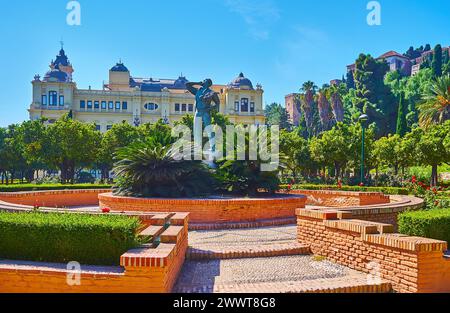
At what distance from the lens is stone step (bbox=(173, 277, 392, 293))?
5234 millimetres

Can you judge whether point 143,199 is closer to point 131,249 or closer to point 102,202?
point 102,202

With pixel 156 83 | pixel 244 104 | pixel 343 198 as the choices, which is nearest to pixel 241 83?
pixel 244 104

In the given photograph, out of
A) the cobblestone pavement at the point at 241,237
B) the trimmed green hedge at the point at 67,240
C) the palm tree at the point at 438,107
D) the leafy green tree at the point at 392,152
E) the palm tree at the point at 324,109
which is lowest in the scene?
the cobblestone pavement at the point at 241,237

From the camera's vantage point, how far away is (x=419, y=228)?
257 inches

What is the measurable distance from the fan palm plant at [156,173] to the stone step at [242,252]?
4.57m

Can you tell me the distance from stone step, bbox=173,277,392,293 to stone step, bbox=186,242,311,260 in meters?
1.68

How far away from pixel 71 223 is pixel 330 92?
2836 inches

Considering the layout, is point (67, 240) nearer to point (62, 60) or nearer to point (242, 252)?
point (242, 252)

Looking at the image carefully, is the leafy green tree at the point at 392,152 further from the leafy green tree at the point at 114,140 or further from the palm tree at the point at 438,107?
the leafy green tree at the point at 114,140

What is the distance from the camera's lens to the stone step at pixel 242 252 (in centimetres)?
732

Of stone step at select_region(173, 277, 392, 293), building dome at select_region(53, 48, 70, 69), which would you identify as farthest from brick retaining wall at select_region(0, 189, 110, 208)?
building dome at select_region(53, 48, 70, 69)

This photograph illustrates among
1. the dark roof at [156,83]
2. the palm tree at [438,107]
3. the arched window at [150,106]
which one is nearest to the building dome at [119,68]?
the dark roof at [156,83]

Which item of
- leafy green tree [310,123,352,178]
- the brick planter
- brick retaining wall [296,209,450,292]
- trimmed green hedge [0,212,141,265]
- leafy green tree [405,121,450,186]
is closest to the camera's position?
brick retaining wall [296,209,450,292]

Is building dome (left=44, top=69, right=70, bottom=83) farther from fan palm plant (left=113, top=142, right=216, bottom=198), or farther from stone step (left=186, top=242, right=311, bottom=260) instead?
stone step (left=186, top=242, right=311, bottom=260)
